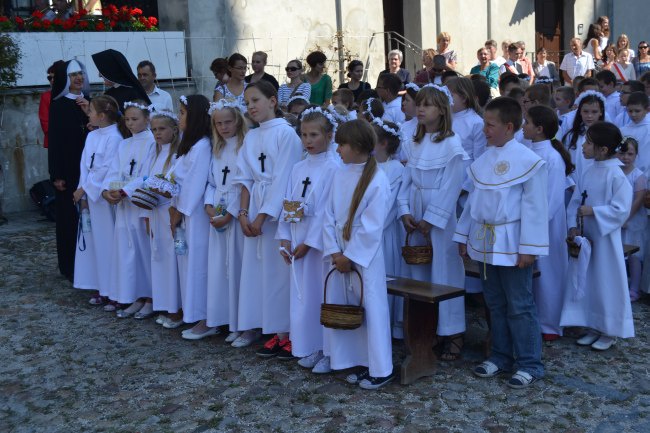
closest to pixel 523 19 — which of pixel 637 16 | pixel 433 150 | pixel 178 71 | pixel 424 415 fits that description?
pixel 637 16

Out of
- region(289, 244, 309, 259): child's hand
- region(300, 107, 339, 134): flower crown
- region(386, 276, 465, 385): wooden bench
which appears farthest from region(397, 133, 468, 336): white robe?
region(289, 244, 309, 259): child's hand

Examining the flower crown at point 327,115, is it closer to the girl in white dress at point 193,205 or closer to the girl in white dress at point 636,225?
the girl in white dress at point 193,205

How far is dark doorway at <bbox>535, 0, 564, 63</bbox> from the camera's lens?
2150cm

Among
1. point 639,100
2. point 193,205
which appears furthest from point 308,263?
point 639,100

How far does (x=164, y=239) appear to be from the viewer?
22.7 feet

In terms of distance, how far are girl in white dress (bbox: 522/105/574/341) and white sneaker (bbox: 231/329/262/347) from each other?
214cm

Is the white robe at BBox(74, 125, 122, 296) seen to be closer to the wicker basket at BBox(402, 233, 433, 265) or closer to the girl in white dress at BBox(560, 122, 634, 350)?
the wicker basket at BBox(402, 233, 433, 265)

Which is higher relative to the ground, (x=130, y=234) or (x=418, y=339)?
(x=130, y=234)

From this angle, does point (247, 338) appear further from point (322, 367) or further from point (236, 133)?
point (236, 133)

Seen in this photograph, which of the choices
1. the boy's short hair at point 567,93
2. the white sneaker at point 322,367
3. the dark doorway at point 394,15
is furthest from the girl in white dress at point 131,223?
the dark doorway at point 394,15

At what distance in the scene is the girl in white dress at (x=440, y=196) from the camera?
5672 millimetres

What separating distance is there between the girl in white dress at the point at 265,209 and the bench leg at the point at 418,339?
1.05 m

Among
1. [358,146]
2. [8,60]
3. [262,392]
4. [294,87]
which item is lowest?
[262,392]

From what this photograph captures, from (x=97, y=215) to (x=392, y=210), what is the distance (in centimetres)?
317
